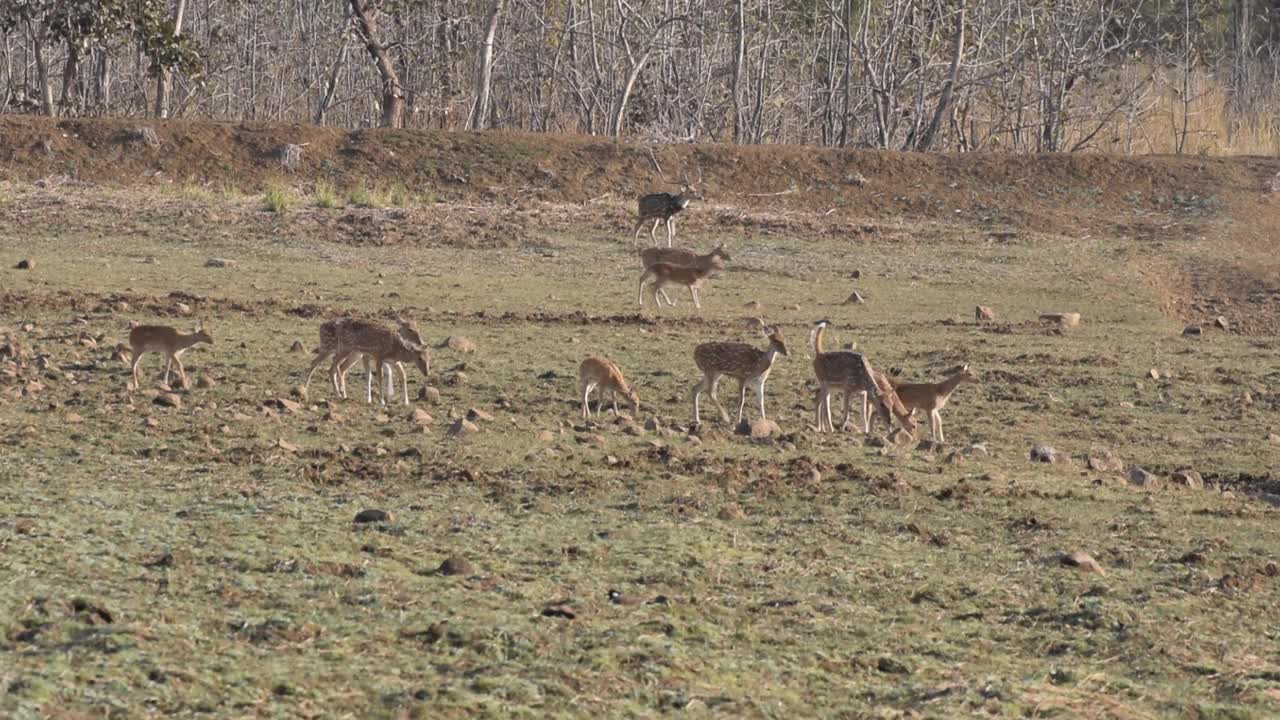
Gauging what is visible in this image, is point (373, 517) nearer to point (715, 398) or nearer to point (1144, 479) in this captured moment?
point (715, 398)

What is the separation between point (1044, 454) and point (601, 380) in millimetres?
3312

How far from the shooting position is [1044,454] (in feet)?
43.1

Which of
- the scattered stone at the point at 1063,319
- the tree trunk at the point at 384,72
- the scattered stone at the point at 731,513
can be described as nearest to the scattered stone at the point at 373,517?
the scattered stone at the point at 731,513

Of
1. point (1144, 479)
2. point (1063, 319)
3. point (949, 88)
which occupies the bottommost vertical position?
point (1144, 479)

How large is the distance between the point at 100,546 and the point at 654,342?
10179mm

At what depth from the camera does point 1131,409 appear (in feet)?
52.6

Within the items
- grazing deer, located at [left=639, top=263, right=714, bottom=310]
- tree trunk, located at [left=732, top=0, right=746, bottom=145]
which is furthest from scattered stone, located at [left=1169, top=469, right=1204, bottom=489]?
tree trunk, located at [left=732, top=0, right=746, bottom=145]

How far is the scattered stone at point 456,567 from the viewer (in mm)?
8469

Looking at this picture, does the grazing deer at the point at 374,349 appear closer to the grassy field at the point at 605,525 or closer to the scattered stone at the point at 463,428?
the grassy field at the point at 605,525

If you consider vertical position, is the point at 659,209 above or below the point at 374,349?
above

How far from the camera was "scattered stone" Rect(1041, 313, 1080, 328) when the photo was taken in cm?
2098

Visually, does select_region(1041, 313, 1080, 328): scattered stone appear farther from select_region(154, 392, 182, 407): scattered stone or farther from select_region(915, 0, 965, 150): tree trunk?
select_region(915, 0, 965, 150): tree trunk

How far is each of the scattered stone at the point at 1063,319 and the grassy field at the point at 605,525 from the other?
0.35 metres

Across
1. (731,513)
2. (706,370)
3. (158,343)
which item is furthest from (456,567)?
(158,343)
